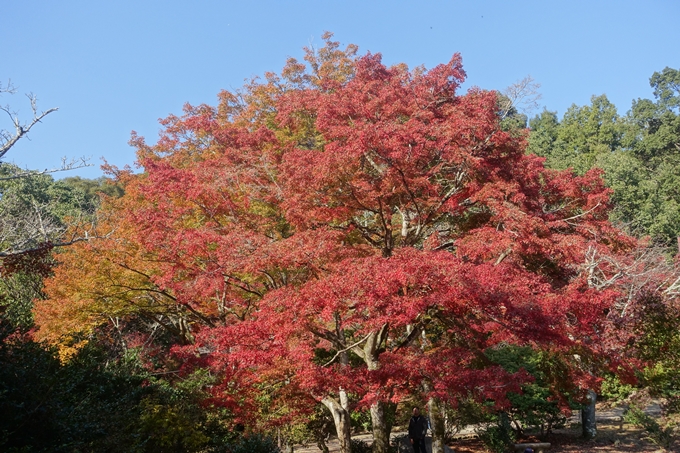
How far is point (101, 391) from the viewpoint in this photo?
809 centimetres

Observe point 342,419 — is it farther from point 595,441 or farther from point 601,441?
point 601,441

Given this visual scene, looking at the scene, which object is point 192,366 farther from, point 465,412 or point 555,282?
point 555,282

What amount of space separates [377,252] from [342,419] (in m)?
3.36

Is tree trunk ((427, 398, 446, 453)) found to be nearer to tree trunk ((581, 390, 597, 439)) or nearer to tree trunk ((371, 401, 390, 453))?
tree trunk ((371, 401, 390, 453))

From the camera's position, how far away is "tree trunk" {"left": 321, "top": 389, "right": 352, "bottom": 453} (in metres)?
9.27

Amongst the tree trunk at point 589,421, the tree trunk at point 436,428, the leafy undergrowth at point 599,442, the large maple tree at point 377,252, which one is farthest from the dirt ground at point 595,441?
the large maple tree at point 377,252

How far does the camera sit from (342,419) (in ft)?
31.0

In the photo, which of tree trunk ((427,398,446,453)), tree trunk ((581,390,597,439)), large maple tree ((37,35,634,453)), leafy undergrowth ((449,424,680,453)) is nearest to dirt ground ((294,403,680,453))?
leafy undergrowth ((449,424,680,453))

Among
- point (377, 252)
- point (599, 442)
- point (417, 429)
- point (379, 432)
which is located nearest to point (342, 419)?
point (379, 432)

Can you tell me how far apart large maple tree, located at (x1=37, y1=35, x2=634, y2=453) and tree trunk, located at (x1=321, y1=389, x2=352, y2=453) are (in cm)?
3

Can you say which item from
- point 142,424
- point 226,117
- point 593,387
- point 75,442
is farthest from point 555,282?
point 226,117

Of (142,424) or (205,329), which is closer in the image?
(142,424)

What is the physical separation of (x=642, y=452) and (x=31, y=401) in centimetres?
1123

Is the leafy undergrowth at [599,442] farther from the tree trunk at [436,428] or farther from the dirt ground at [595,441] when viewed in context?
the tree trunk at [436,428]
